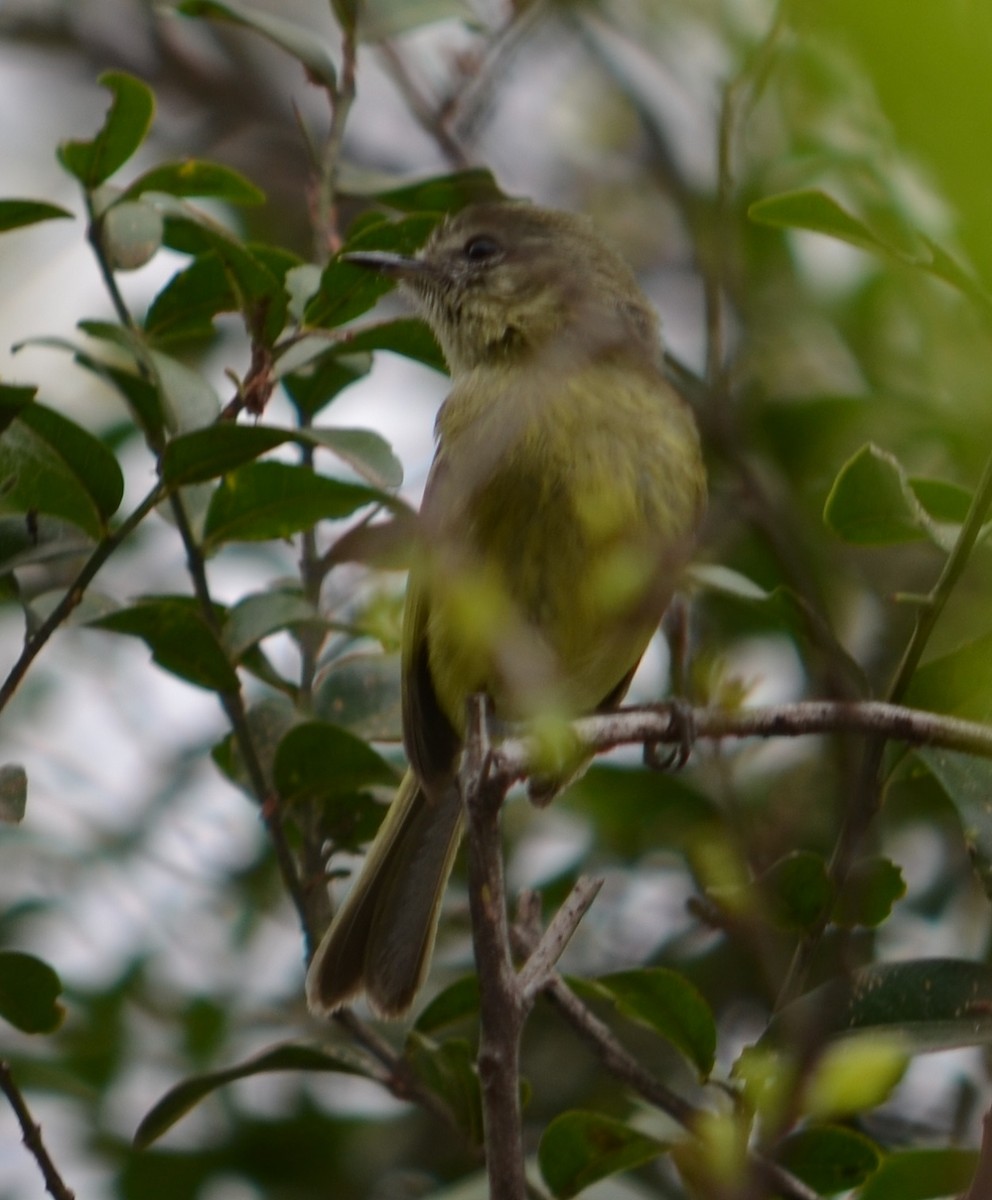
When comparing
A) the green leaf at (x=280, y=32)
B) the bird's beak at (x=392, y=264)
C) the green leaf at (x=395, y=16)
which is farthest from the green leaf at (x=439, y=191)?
the green leaf at (x=395, y=16)

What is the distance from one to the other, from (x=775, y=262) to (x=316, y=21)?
2437 mm

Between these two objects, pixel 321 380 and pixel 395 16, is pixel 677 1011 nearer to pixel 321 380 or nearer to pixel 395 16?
pixel 321 380

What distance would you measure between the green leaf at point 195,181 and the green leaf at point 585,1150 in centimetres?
149

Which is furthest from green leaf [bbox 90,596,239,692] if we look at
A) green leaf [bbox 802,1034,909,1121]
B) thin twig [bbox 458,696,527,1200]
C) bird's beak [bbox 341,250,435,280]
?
green leaf [bbox 802,1034,909,1121]

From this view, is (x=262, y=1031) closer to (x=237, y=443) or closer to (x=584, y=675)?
(x=584, y=675)

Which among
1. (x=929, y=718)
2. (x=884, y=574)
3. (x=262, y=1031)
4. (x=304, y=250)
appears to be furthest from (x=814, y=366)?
(x=929, y=718)

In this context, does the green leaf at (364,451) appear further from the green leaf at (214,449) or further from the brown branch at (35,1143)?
the brown branch at (35,1143)

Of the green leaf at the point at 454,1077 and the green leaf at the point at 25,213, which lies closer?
the green leaf at the point at 25,213

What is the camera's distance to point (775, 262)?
419 centimetres

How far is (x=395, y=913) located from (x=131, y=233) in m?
1.48

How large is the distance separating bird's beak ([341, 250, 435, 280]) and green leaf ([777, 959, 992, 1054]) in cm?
125

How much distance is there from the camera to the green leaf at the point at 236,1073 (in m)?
2.48

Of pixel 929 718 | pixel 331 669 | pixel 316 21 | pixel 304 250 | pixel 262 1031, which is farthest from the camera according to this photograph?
pixel 316 21

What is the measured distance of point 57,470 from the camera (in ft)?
7.80
